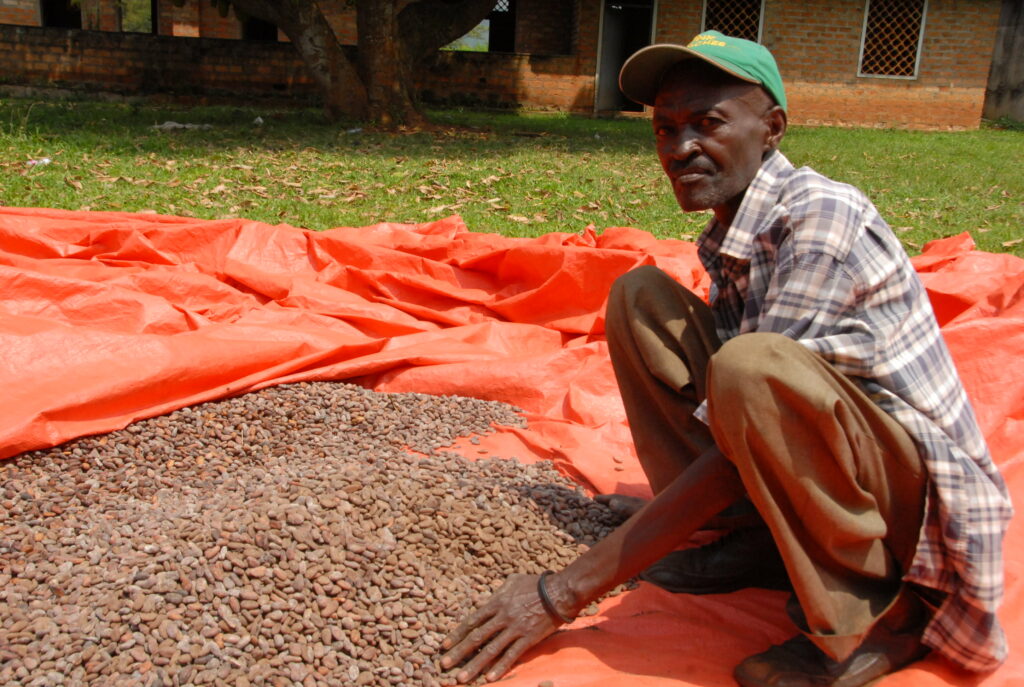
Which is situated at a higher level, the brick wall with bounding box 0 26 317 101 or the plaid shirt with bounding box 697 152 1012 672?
the brick wall with bounding box 0 26 317 101

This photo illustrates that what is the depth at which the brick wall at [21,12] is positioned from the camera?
53.1 feet

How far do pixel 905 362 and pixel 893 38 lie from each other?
15992 mm

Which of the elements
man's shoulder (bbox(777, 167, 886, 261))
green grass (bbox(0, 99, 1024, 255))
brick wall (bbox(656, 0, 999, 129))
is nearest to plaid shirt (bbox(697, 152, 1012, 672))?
man's shoulder (bbox(777, 167, 886, 261))

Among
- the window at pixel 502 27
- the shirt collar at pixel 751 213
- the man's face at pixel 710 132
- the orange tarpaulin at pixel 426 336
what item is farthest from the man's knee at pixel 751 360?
the window at pixel 502 27

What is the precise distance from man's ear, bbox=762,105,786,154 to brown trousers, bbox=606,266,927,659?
554mm

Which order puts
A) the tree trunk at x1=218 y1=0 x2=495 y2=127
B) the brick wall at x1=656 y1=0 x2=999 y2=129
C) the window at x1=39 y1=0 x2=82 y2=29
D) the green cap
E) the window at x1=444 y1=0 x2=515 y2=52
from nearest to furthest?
the green cap → the tree trunk at x1=218 y1=0 x2=495 y2=127 → the brick wall at x1=656 y1=0 x2=999 y2=129 → the window at x1=444 y1=0 x2=515 y2=52 → the window at x1=39 y1=0 x2=82 y2=29

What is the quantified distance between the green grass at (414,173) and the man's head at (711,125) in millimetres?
3820

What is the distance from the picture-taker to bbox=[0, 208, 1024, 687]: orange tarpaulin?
2141 mm

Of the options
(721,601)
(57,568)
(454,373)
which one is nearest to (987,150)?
(454,373)

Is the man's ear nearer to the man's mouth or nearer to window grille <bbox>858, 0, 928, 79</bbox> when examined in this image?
the man's mouth

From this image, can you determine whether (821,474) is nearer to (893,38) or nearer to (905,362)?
(905,362)

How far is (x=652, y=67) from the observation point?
2043mm

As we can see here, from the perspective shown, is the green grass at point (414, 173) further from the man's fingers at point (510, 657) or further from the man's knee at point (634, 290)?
the man's fingers at point (510, 657)

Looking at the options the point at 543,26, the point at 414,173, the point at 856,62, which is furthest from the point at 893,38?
the point at 414,173
